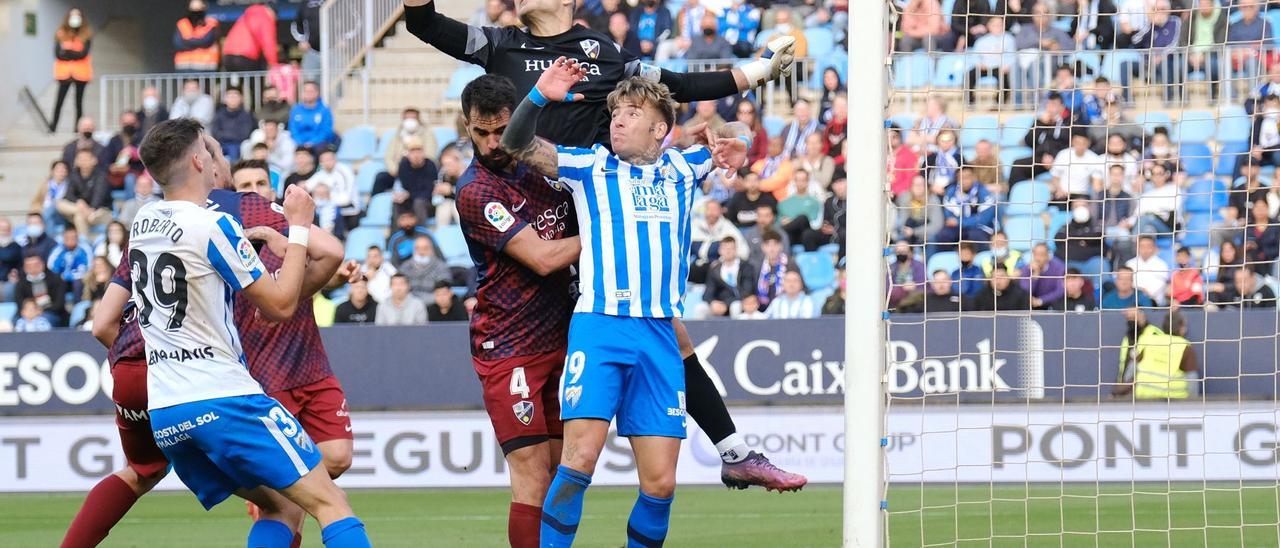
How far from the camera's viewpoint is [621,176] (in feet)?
19.8

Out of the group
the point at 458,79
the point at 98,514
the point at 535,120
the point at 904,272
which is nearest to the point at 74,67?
the point at 458,79

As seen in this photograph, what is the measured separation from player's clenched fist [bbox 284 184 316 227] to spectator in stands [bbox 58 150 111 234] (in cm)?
1320

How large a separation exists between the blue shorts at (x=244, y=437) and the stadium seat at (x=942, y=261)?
32.4 ft

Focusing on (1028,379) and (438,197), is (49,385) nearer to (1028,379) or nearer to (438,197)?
(438,197)

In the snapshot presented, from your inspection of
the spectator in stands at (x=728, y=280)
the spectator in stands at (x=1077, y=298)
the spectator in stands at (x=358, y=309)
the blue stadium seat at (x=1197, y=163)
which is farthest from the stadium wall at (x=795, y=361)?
the blue stadium seat at (x=1197, y=163)

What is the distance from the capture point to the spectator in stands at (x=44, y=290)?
16078 mm

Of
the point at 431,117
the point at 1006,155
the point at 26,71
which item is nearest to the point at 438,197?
the point at 431,117

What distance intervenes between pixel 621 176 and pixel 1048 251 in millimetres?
A: 8179

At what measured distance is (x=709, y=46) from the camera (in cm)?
1788

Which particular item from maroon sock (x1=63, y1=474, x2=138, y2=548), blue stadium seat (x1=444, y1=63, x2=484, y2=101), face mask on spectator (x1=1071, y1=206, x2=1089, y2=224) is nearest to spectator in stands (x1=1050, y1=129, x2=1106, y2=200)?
face mask on spectator (x1=1071, y1=206, x2=1089, y2=224)

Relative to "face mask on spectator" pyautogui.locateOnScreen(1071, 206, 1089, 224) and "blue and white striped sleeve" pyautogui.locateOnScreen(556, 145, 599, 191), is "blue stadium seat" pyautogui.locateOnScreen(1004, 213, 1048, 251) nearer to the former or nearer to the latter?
"face mask on spectator" pyautogui.locateOnScreen(1071, 206, 1089, 224)

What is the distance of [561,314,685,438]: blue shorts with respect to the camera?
5.95 metres

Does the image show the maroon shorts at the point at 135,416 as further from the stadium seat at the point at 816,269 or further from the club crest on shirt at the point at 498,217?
the stadium seat at the point at 816,269

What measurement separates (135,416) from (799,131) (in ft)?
35.0
